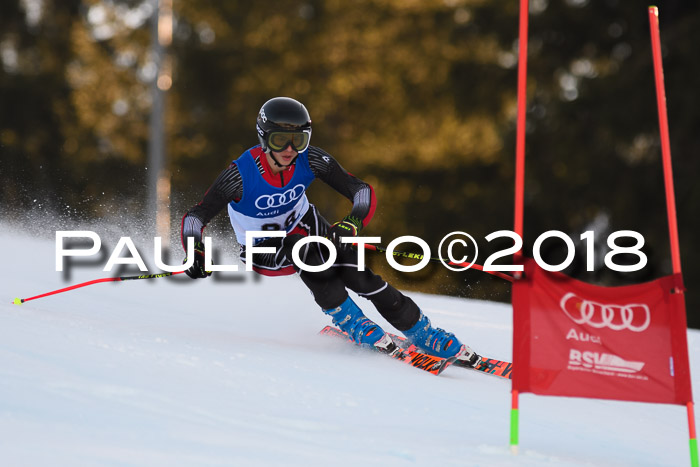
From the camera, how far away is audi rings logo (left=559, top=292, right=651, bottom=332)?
10.6ft

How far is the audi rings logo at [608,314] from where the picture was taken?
10.6 ft

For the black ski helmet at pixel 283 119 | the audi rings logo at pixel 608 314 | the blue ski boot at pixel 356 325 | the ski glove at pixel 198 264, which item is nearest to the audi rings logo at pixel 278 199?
the black ski helmet at pixel 283 119

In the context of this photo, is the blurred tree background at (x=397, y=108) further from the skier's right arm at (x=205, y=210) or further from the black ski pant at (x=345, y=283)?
the black ski pant at (x=345, y=283)

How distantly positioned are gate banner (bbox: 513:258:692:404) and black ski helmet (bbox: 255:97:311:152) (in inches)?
71.3

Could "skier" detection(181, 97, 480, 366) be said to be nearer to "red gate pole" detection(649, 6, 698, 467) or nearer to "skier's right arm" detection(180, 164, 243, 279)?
"skier's right arm" detection(180, 164, 243, 279)

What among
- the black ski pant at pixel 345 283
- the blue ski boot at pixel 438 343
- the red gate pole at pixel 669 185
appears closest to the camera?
the red gate pole at pixel 669 185

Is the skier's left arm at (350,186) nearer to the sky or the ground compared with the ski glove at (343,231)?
nearer to the sky

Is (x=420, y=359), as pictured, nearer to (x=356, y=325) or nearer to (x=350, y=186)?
(x=356, y=325)

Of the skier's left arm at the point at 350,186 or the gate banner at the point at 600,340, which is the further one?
the skier's left arm at the point at 350,186

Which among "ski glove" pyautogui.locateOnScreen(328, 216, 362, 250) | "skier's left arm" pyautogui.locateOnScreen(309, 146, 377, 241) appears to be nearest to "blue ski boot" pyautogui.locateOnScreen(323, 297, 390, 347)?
"ski glove" pyautogui.locateOnScreen(328, 216, 362, 250)

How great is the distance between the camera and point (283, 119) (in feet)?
15.3

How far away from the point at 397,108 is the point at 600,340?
17.2 m

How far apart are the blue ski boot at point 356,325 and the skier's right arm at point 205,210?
0.77 meters

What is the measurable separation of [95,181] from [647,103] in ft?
42.2
